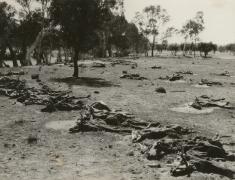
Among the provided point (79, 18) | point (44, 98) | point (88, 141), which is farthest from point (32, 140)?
point (79, 18)

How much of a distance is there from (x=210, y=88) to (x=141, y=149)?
18402mm

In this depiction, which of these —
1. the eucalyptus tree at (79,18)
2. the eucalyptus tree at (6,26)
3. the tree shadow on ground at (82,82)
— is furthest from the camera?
the eucalyptus tree at (6,26)

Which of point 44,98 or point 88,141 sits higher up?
point 44,98

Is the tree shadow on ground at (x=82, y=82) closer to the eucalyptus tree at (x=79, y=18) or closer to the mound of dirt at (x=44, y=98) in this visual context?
A: the eucalyptus tree at (x=79, y=18)

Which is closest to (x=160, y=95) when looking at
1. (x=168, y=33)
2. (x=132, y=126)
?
(x=132, y=126)

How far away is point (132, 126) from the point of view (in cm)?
1548

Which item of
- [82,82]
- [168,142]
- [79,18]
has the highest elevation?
[79,18]

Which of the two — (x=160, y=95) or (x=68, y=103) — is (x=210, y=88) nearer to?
(x=160, y=95)

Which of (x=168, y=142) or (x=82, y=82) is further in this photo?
(x=82, y=82)

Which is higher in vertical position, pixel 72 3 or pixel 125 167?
pixel 72 3

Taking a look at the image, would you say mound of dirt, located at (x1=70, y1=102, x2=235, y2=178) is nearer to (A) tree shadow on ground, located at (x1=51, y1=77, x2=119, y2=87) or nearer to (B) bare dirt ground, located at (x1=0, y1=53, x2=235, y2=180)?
(B) bare dirt ground, located at (x1=0, y1=53, x2=235, y2=180)

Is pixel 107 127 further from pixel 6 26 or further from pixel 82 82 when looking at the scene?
pixel 6 26

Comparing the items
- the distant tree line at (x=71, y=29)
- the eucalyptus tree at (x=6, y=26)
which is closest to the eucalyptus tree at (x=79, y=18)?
the distant tree line at (x=71, y=29)

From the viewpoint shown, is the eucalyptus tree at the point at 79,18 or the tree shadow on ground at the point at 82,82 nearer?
the tree shadow on ground at the point at 82,82
